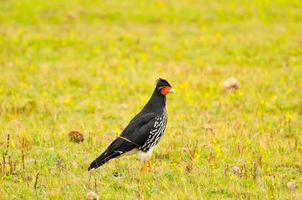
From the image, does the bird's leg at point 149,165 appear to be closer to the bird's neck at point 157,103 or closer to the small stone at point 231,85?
the bird's neck at point 157,103

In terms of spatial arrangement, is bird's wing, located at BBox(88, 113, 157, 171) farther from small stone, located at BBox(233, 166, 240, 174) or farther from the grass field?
small stone, located at BBox(233, 166, 240, 174)

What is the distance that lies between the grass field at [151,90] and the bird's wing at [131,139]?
0.34m

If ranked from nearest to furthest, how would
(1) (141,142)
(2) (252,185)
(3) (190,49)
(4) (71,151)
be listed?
(2) (252,185), (1) (141,142), (4) (71,151), (3) (190,49)

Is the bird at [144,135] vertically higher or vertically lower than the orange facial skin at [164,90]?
lower

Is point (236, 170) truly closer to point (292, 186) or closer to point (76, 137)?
point (292, 186)

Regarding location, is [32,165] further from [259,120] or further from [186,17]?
[186,17]

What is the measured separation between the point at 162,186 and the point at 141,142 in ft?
3.12

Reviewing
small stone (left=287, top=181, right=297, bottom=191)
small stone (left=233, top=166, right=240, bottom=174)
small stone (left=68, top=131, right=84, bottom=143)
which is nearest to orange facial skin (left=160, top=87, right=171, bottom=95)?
small stone (left=233, top=166, right=240, bottom=174)

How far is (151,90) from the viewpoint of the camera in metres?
14.9

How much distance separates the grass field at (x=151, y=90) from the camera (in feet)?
27.7

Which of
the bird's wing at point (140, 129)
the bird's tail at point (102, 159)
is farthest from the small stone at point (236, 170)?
the bird's tail at point (102, 159)

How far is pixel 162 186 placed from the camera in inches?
323

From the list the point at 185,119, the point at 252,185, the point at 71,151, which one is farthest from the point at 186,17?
the point at 252,185

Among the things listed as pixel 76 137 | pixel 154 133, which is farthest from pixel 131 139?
pixel 76 137
